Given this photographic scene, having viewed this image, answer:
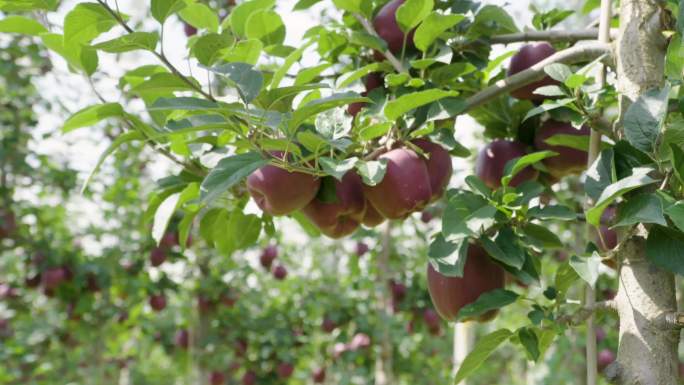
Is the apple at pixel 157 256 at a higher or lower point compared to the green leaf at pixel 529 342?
lower

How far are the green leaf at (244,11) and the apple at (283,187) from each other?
0.66 ft

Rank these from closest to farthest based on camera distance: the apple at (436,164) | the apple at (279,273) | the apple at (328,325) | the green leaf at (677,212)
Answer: the green leaf at (677,212), the apple at (436,164), the apple at (328,325), the apple at (279,273)

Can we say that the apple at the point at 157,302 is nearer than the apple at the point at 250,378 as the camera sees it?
Yes

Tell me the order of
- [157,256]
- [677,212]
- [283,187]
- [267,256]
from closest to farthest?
[677,212], [283,187], [157,256], [267,256]

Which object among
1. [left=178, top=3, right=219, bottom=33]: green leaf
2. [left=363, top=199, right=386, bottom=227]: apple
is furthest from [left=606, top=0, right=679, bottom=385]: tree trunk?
[left=178, top=3, right=219, bottom=33]: green leaf

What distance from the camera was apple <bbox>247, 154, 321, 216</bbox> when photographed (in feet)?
2.92

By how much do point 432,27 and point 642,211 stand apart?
1.21ft

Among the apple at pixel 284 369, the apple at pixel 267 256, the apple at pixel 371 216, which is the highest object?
the apple at pixel 371 216

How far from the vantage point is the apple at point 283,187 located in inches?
35.1

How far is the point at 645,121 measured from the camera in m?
0.75

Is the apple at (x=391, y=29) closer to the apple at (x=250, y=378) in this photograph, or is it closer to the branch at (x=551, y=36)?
the branch at (x=551, y=36)

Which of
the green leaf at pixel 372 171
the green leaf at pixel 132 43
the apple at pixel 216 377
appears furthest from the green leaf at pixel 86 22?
the apple at pixel 216 377

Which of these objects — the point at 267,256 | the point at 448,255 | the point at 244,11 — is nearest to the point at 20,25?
the point at 244,11

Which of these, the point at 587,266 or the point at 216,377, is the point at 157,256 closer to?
the point at 216,377
